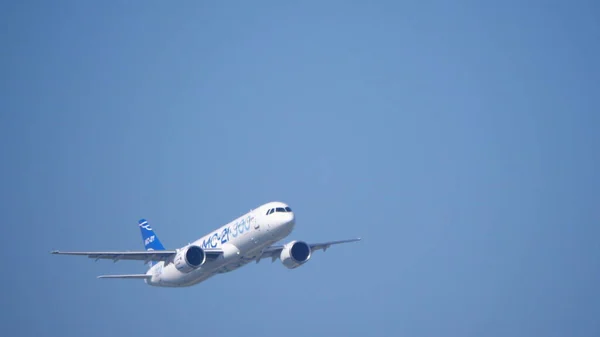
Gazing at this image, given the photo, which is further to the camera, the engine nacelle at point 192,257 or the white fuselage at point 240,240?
the engine nacelle at point 192,257

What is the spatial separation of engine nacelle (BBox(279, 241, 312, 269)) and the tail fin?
18300 millimetres

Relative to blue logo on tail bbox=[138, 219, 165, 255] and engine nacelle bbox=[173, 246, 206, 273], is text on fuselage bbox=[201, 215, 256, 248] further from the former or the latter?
blue logo on tail bbox=[138, 219, 165, 255]

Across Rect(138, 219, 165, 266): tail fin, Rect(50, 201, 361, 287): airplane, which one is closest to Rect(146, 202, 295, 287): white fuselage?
Rect(50, 201, 361, 287): airplane

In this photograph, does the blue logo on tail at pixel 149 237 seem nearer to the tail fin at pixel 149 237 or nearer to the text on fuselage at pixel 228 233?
the tail fin at pixel 149 237

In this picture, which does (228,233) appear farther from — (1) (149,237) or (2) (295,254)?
(1) (149,237)

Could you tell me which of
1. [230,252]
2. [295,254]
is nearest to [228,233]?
[230,252]

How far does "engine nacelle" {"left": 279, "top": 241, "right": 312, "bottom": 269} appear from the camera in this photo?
242ft

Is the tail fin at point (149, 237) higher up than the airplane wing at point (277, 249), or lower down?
higher up

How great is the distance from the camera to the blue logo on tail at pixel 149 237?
286 ft

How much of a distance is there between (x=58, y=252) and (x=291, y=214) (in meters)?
18.4

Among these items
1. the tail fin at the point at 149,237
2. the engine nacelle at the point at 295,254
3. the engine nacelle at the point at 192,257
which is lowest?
the engine nacelle at the point at 192,257

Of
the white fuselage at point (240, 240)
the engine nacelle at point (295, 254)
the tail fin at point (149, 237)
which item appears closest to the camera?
the white fuselage at point (240, 240)

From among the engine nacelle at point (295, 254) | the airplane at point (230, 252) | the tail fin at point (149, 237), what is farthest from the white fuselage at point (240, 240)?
the tail fin at point (149, 237)

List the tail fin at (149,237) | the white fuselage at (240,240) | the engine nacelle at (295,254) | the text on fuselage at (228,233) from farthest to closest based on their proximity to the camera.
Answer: the tail fin at (149,237)
the engine nacelle at (295,254)
the text on fuselage at (228,233)
the white fuselage at (240,240)
